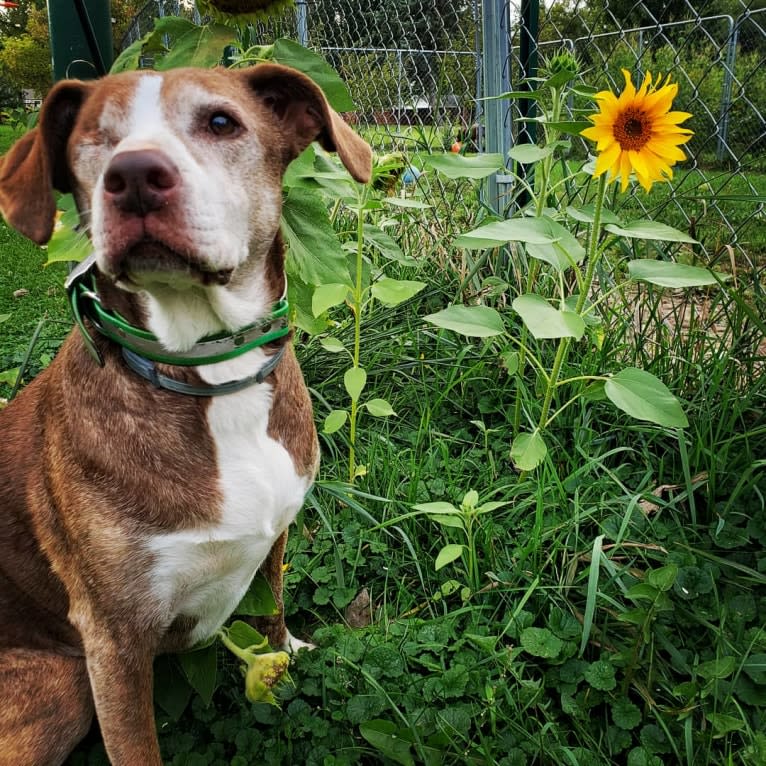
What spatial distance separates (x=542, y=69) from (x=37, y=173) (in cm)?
149

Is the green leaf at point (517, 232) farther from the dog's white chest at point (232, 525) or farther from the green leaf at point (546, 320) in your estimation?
the dog's white chest at point (232, 525)

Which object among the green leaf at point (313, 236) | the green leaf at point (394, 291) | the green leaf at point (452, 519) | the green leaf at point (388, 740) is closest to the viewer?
the green leaf at point (388, 740)

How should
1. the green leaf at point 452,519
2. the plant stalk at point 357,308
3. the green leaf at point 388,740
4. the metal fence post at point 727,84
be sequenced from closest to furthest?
the green leaf at point 388,740 → the green leaf at point 452,519 → the plant stalk at point 357,308 → the metal fence post at point 727,84

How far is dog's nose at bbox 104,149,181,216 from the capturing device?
4.09 feet

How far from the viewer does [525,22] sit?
2.90m

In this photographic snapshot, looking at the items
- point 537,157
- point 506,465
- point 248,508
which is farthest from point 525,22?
point 248,508

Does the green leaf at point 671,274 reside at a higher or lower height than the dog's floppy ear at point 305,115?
lower

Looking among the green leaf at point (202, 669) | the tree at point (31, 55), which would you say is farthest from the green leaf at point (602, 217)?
the tree at point (31, 55)

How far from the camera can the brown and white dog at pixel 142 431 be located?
4.69 feet

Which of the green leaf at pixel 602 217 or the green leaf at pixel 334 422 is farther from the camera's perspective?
the green leaf at pixel 334 422

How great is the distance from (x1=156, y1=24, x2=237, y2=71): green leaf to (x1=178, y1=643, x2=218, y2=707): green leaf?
1.50 m

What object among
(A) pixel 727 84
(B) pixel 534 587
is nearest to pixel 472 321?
(B) pixel 534 587

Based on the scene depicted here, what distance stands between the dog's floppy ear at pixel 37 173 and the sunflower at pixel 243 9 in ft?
1.64

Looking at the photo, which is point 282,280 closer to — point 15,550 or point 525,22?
point 15,550
